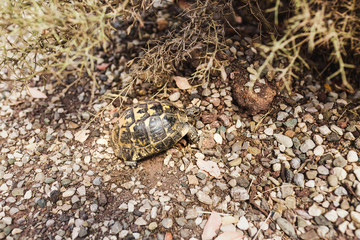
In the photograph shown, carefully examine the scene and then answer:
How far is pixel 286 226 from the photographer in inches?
90.0

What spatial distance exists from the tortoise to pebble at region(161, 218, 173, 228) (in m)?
0.68

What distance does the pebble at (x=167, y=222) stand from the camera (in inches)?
93.8

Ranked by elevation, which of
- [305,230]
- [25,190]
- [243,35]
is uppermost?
[243,35]

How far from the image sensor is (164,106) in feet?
9.49

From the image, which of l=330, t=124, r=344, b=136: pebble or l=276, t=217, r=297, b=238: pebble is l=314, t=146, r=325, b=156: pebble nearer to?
l=330, t=124, r=344, b=136: pebble

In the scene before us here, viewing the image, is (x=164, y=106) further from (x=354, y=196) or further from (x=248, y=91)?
(x=354, y=196)

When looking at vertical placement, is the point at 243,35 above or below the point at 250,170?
above

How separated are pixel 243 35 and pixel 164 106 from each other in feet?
4.30

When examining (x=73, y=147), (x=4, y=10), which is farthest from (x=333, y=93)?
(x=4, y=10)

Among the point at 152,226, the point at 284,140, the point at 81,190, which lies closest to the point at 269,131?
the point at 284,140

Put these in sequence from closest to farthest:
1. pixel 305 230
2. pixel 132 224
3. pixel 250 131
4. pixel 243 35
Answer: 1. pixel 305 230
2. pixel 132 224
3. pixel 250 131
4. pixel 243 35

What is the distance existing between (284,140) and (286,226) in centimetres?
82

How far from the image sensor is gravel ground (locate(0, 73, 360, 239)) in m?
2.36

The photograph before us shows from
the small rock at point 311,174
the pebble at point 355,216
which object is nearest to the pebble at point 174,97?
the small rock at point 311,174
